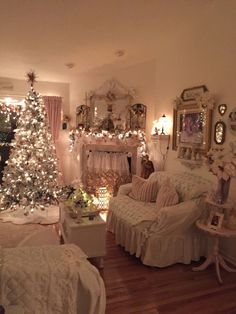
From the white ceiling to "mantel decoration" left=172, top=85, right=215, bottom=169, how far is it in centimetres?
104

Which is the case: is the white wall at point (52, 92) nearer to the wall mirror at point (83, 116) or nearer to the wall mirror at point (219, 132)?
the wall mirror at point (83, 116)

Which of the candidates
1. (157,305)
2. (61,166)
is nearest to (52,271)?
(157,305)

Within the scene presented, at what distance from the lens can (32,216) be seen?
452 cm

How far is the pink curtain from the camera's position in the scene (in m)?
5.83

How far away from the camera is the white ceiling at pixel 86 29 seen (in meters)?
3.09

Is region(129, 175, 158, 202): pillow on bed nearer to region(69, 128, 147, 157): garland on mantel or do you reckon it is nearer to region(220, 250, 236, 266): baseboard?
region(220, 250, 236, 266): baseboard

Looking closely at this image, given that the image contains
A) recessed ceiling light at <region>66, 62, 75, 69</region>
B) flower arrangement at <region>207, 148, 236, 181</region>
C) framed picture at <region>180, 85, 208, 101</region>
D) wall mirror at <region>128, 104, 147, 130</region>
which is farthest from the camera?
wall mirror at <region>128, 104, 147, 130</region>

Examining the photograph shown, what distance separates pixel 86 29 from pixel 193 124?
6.70 feet

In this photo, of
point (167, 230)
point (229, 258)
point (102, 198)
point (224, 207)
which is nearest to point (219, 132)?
point (224, 207)

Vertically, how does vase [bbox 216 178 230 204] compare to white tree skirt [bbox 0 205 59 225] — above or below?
above

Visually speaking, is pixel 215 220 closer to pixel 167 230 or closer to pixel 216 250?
pixel 216 250

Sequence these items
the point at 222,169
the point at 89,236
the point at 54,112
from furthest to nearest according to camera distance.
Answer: the point at 54,112 → the point at 89,236 → the point at 222,169

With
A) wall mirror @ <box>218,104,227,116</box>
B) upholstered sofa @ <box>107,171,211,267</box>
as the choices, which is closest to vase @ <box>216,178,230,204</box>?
upholstered sofa @ <box>107,171,211,267</box>

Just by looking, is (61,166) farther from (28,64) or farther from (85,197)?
(85,197)
